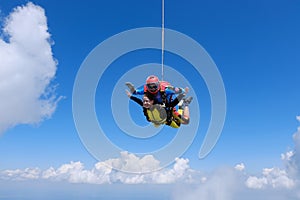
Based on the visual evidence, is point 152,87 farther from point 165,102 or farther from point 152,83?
point 165,102

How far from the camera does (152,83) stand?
36.3 feet

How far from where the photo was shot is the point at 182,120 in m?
12.4

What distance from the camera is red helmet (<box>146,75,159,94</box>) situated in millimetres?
11084

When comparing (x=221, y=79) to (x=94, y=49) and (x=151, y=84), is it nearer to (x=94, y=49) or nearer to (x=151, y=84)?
(x=151, y=84)

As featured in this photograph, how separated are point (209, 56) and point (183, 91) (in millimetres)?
1466

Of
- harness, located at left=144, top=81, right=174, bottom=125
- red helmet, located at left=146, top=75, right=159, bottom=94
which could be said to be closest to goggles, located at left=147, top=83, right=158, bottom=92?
red helmet, located at left=146, top=75, right=159, bottom=94

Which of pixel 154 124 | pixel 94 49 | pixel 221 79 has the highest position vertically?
pixel 94 49

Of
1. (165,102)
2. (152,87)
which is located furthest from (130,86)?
(165,102)

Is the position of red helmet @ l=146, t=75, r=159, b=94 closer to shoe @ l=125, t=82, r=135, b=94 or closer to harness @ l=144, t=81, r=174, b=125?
harness @ l=144, t=81, r=174, b=125

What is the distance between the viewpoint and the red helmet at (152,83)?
36.4ft

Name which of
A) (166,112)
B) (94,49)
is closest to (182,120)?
(166,112)

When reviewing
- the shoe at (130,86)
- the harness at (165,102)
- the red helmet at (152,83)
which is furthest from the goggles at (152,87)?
the shoe at (130,86)

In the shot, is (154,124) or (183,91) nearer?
(183,91)

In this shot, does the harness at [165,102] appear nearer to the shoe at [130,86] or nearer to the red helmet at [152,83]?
the red helmet at [152,83]
